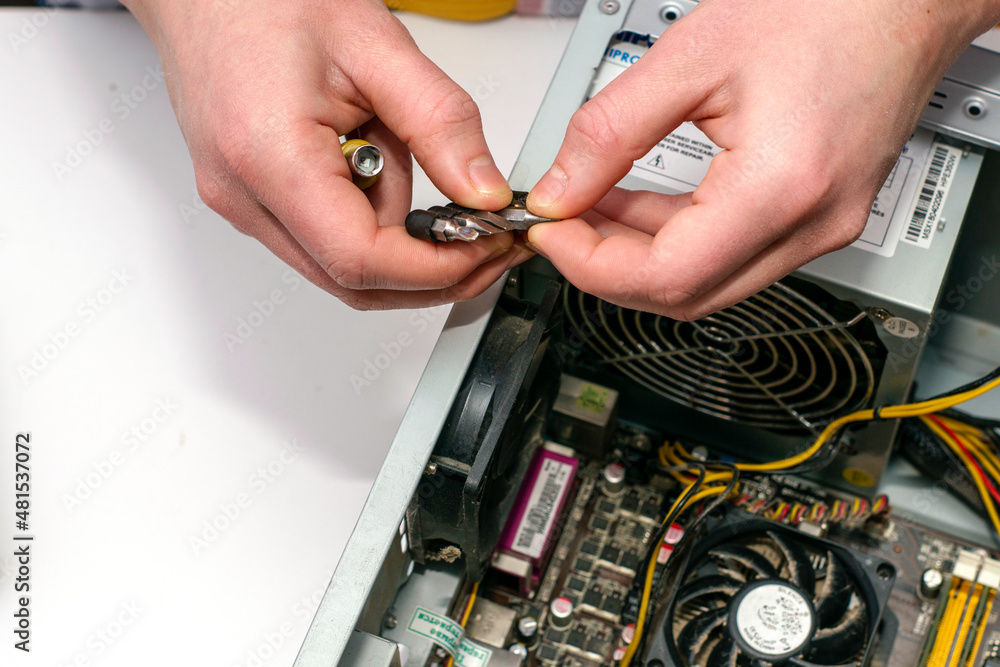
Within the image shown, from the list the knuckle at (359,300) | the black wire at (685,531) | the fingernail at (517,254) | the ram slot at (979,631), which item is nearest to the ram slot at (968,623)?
the ram slot at (979,631)

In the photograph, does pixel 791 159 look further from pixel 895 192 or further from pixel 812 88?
pixel 895 192

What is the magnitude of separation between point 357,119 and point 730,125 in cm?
42

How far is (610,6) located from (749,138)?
0.46m

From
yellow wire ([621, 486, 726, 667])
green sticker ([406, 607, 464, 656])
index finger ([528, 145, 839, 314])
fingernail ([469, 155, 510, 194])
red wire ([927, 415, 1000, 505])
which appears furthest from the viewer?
red wire ([927, 415, 1000, 505])

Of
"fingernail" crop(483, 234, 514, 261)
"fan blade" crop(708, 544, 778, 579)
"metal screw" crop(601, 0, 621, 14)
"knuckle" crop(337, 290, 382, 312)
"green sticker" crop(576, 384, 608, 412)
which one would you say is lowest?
"fan blade" crop(708, 544, 778, 579)

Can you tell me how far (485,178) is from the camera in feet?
3.17

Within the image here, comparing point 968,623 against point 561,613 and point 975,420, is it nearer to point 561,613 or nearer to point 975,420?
point 975,420

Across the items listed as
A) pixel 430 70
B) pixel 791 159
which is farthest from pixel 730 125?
pixel 430 70

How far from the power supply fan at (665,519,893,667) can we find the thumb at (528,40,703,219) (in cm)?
56

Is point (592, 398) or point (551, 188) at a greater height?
point (551, 188)

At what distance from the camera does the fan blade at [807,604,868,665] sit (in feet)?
3.68

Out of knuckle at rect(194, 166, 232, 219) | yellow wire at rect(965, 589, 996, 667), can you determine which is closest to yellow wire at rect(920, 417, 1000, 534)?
yellow wire at rect(965, 589, 996, 667)

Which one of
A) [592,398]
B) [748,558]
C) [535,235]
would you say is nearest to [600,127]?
[535,235]

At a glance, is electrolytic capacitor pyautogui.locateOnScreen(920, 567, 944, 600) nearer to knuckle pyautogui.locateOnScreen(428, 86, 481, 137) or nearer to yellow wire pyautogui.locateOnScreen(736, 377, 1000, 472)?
yellow wire pyautogui.locateOnScreen(736, 377, 1000, 472)
